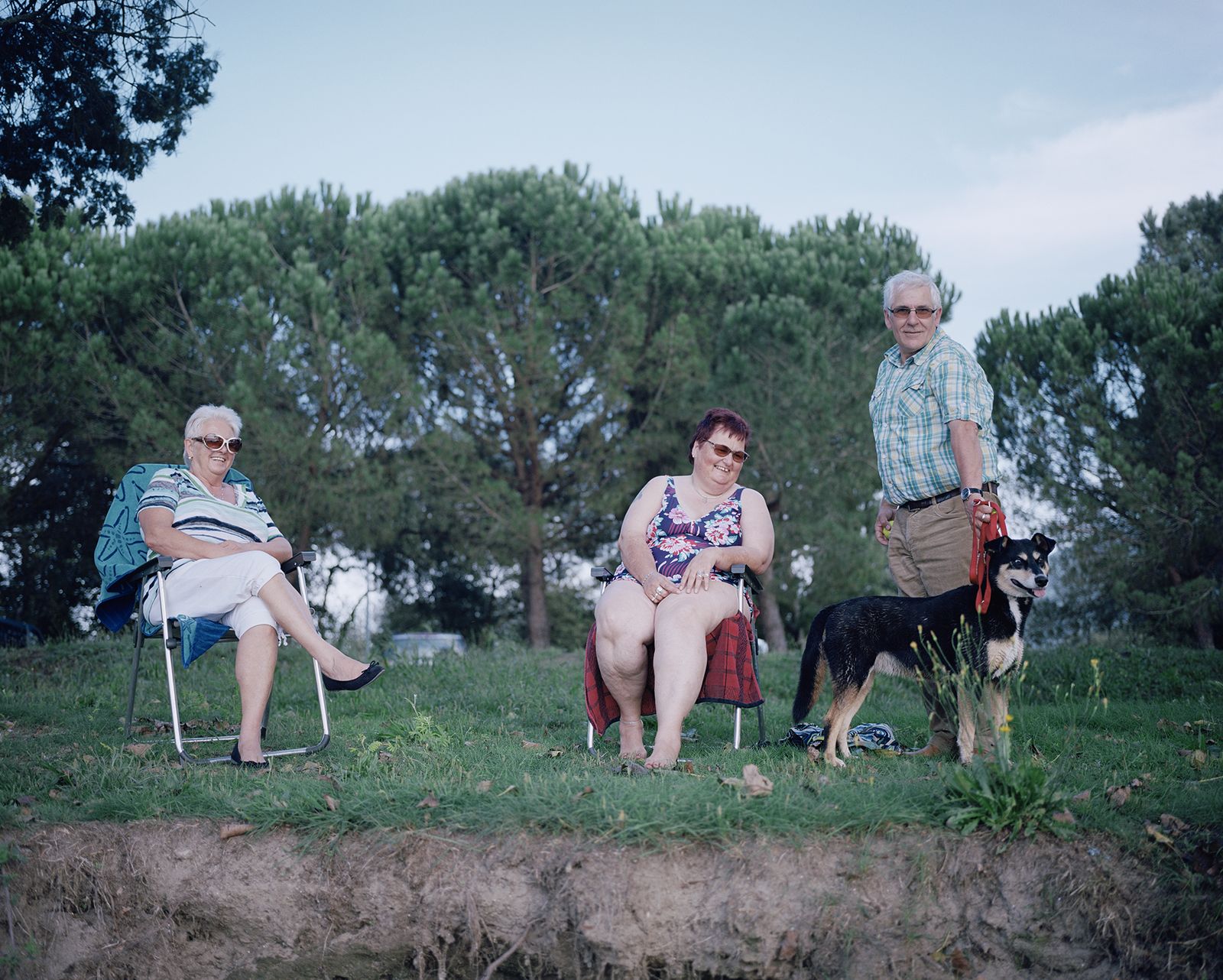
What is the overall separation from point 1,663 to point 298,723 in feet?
12.6

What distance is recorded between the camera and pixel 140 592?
418 centimetres

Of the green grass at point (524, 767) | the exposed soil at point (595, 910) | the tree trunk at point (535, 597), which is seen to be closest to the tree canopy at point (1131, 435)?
the green grass at point (524, 767)

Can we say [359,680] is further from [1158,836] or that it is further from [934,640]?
[1158,836]

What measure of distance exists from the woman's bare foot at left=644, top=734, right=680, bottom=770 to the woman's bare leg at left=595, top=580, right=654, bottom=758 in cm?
22

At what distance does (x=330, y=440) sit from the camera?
13633mm

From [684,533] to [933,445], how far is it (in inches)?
41.9

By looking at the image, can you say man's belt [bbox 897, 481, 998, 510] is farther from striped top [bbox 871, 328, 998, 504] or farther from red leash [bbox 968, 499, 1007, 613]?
red leash [bbox 968, 499, 1007, 613]

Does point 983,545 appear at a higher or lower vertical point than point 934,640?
higher

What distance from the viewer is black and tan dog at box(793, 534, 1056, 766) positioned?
3500mm

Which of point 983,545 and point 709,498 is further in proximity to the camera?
point 709,498

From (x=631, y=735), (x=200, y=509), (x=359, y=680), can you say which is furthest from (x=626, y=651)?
(x=200, y=509)

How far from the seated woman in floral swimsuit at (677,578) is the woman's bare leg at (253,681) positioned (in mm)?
1280

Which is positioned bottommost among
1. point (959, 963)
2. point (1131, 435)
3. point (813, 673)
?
point (959, 963)

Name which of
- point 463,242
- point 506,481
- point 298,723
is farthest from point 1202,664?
point 463,242
